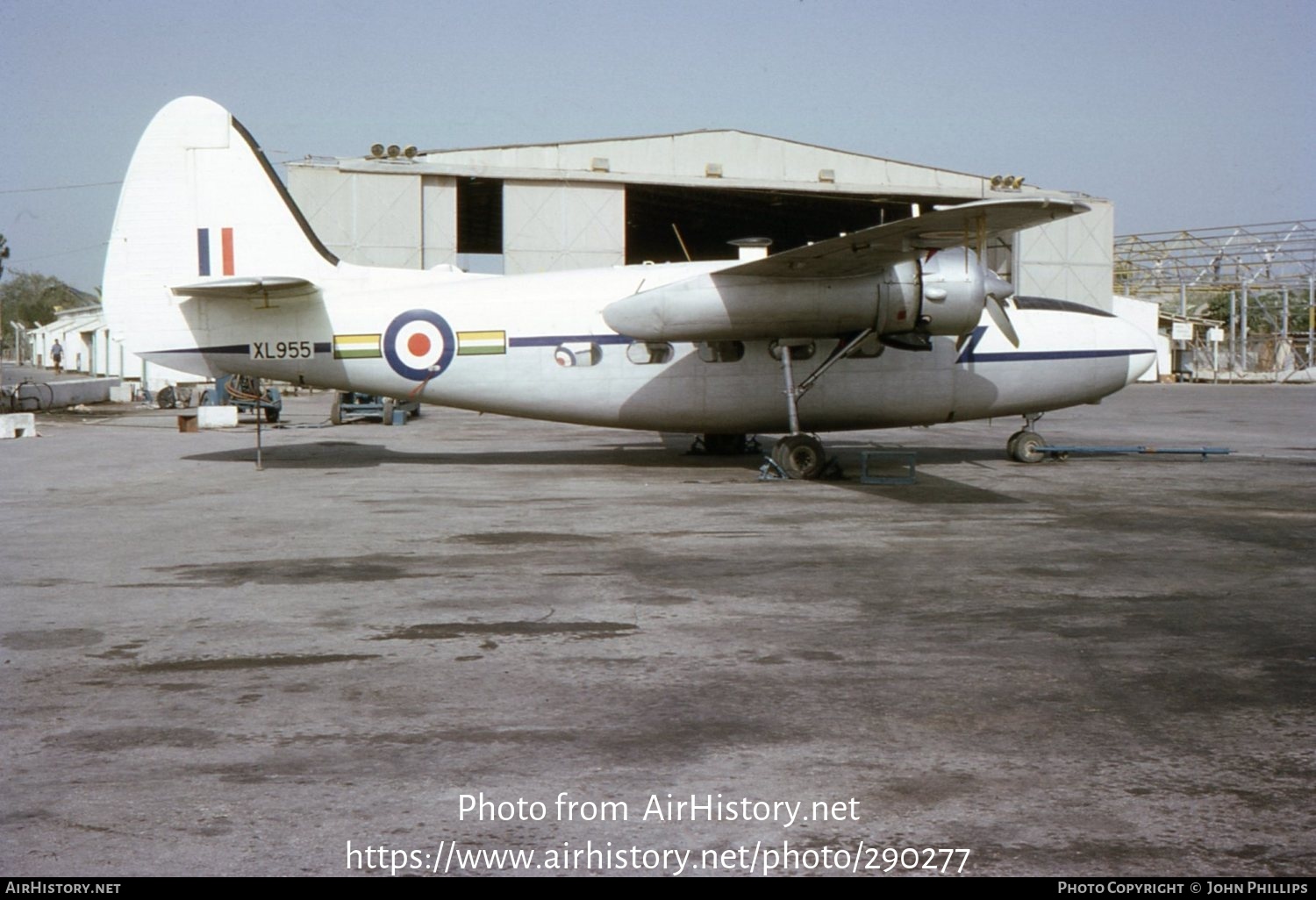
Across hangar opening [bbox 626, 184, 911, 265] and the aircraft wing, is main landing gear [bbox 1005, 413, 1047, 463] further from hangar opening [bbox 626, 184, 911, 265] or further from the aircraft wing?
hangar opening [bbox 626, 184, 911, 265]

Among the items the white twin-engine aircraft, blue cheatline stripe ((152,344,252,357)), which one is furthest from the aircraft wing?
blue cheatline stripe ((152,344,252,357))

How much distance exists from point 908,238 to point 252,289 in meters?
9.86

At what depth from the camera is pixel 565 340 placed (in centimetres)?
1844

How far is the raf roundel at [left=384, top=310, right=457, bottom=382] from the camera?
18.2 metres

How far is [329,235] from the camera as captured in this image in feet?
133

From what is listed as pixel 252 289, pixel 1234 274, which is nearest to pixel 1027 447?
pixel 252 289

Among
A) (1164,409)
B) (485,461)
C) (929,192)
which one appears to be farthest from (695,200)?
(485,461)

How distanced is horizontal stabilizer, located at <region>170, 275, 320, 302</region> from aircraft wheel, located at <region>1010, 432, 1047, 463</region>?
12026mm

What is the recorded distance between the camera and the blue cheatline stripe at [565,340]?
18.4 metres

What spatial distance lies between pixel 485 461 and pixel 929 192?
32763mm

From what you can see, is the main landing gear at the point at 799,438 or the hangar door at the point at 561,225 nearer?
the main landing gear at the point at 799,438

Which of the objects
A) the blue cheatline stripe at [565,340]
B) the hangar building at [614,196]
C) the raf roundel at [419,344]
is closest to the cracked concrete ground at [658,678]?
the raf roundel at [419,344]

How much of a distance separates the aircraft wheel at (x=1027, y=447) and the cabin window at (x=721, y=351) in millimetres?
5427

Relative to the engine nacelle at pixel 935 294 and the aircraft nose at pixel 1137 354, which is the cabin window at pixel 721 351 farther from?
the aircraft nose at pixel 1137 354
